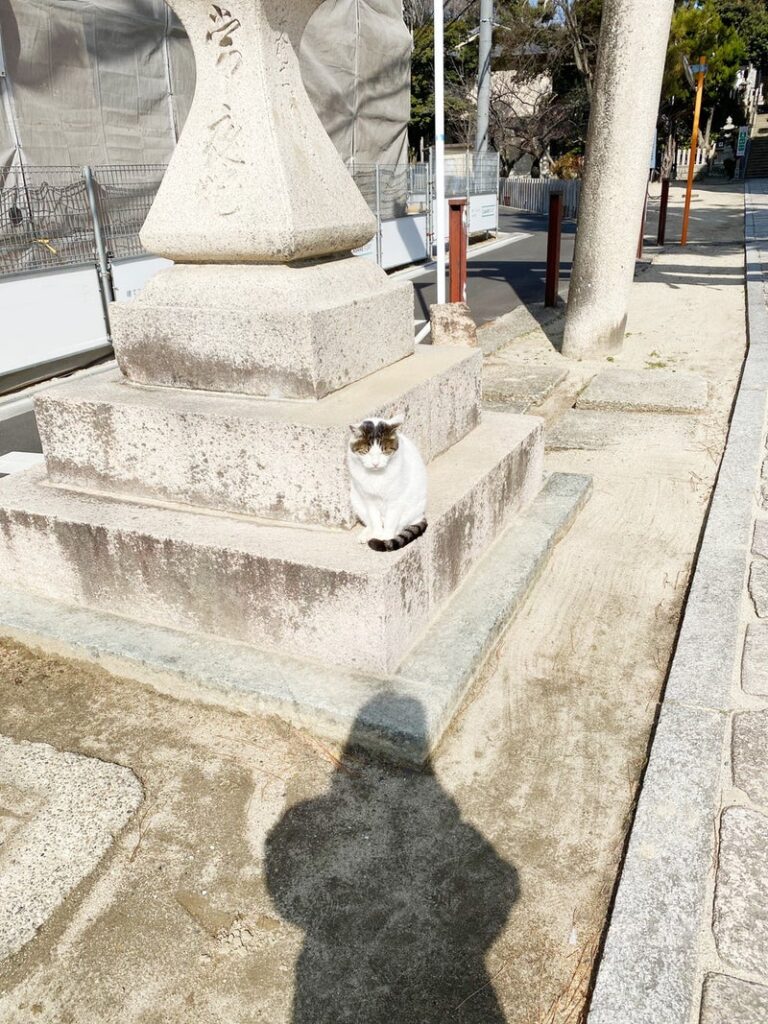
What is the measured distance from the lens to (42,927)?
204 cm

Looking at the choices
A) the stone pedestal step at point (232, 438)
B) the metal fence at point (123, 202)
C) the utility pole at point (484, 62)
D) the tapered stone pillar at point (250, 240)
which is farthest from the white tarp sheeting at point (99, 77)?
the utility pole at point (484, 62)

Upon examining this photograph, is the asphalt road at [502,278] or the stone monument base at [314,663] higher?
the asphalt road at [502,278]

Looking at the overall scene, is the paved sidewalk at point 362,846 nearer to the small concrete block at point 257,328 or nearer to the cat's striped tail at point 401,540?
the cat's striped tail at point 401,540

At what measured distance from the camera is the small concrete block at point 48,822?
2.10 m

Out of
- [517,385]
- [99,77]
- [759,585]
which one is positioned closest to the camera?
[759,585]

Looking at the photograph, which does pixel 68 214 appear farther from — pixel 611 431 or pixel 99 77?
pixel 611 431

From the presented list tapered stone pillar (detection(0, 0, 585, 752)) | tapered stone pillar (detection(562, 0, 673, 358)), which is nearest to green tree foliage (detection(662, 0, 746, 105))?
tapered stone pillar (detection(562, 0, 673, 358))

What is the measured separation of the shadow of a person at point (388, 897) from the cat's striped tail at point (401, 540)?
632 millimetres

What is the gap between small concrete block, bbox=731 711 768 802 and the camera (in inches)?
94.4

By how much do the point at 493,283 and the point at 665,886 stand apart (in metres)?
13.0

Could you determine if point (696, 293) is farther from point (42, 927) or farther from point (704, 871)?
point (42, 927)

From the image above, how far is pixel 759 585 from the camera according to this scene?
A: 358cm

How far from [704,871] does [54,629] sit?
104 inches

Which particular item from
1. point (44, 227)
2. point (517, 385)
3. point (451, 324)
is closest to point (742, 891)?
point (517, 385)
